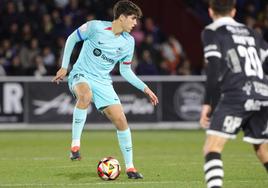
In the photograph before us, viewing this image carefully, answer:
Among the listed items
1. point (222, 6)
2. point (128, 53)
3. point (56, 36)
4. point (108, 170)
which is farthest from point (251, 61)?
point (56, 36)

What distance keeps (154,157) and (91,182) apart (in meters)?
3.54

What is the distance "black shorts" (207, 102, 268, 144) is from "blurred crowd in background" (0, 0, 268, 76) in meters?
12.4

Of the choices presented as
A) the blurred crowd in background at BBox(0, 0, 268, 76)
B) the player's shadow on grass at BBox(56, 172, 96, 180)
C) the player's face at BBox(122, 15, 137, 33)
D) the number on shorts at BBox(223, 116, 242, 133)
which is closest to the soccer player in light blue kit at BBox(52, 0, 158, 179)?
the player's face at BBox(122, 15, 137, 33)

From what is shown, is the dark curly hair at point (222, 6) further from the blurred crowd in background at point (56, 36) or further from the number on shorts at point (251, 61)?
the blurred crowd in background at point (56, 36)

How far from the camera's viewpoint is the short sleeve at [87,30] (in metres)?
9.82

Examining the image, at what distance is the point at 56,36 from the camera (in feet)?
65.3

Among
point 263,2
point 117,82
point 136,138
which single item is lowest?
point 136,138

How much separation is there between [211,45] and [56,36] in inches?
534

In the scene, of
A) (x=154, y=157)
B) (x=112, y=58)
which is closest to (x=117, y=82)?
(x=154, y=157)

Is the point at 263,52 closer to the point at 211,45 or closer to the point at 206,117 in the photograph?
the point at 211,45

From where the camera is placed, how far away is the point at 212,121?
677 cm

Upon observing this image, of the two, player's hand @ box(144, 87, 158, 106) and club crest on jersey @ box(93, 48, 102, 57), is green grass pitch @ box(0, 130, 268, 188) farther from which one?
club crest on jersey @ box(93, 48, 102, 57)

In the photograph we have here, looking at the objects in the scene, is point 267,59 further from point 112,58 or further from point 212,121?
point 112,58

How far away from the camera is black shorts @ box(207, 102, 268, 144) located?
22.0ft
